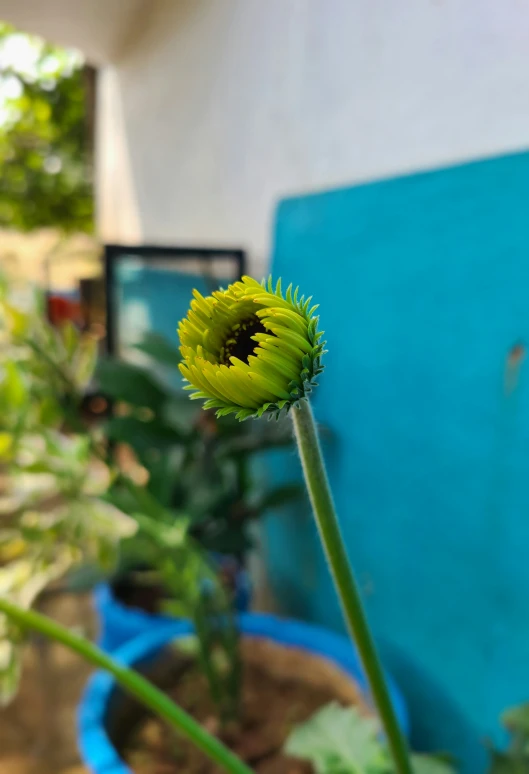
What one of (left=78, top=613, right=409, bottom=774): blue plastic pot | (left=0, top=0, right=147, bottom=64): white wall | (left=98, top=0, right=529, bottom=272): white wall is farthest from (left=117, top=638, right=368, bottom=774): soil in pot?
(left=0, top=0, right=147, bottom=64): white wall

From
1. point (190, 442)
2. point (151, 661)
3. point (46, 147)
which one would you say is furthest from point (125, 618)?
point (46, 147)

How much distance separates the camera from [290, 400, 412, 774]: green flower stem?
0.19 meters

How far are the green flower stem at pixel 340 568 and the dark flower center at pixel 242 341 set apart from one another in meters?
0.02

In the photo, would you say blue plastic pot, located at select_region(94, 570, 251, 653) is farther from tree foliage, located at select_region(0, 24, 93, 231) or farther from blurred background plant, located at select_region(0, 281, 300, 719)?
tree foliage, located at select_region(0, 24, 93, 231)

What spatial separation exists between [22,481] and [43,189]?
1645 millimetres

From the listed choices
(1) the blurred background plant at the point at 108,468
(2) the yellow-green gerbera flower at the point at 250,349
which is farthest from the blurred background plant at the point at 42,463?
(2) the yellow-green gerbera flower at the point at 250,349

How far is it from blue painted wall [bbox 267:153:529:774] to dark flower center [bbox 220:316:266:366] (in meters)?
0.28

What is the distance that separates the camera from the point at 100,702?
0.49 metres

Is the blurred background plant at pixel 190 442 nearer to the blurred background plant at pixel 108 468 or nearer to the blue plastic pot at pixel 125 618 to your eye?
the blurred background plant at pixel 108 468

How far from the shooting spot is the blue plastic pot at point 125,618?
25.4 inches

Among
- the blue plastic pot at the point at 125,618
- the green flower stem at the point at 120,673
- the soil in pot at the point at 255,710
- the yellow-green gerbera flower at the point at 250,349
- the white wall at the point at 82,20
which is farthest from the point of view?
the white wall at the point at 82,20

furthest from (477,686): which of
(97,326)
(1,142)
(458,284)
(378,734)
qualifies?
(1,142)

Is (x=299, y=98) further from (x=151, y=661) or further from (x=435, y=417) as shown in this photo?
(x=151, y=661)

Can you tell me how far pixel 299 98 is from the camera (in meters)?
0.60
